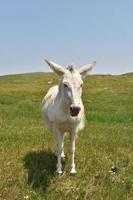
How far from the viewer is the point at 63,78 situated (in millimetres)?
10820

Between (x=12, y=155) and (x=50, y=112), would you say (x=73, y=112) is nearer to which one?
(x=50, y=112)

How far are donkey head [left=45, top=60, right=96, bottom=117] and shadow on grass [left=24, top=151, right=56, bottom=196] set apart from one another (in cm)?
200

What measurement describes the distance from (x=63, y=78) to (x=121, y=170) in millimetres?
3465

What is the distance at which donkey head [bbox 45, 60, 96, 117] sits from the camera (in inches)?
402

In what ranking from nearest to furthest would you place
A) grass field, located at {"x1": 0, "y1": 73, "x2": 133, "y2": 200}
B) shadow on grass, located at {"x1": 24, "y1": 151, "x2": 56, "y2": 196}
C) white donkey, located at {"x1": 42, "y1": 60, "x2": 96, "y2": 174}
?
white donkey, located at {"x1": 42, "y1": 60, "x2": 96, "y2": 174}
grass field, located at {"x1": 0, "y1": 73, "x2": 133, "y2": 200}
shadow on grass, located at {"x1": 24, "y1": 151, "x2": 56, "y2": 196}

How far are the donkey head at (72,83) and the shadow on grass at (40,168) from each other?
6.58ft

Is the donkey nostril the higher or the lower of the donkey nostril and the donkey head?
the lower

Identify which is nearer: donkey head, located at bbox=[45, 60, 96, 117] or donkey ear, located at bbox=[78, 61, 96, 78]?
donkey head, located at bbox=[45, 60, 96, 117]

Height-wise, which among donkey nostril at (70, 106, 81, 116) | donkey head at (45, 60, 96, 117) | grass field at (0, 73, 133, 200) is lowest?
grass field at (0, 73, 133, 200)

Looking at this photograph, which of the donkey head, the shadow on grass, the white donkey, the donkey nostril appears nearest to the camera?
the donkey nostril

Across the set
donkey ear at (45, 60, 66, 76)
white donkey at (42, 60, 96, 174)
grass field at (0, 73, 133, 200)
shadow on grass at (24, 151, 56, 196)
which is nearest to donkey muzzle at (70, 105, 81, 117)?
white donkey at (42, 60, 96, 174)

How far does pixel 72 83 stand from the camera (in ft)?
34.4

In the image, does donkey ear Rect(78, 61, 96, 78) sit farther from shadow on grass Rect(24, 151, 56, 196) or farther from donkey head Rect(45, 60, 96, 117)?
shadow on grass Rect(24, 151, 56, 196)

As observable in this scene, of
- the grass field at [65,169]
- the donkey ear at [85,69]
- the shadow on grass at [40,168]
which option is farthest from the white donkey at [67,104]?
the grass field at [65,169]
